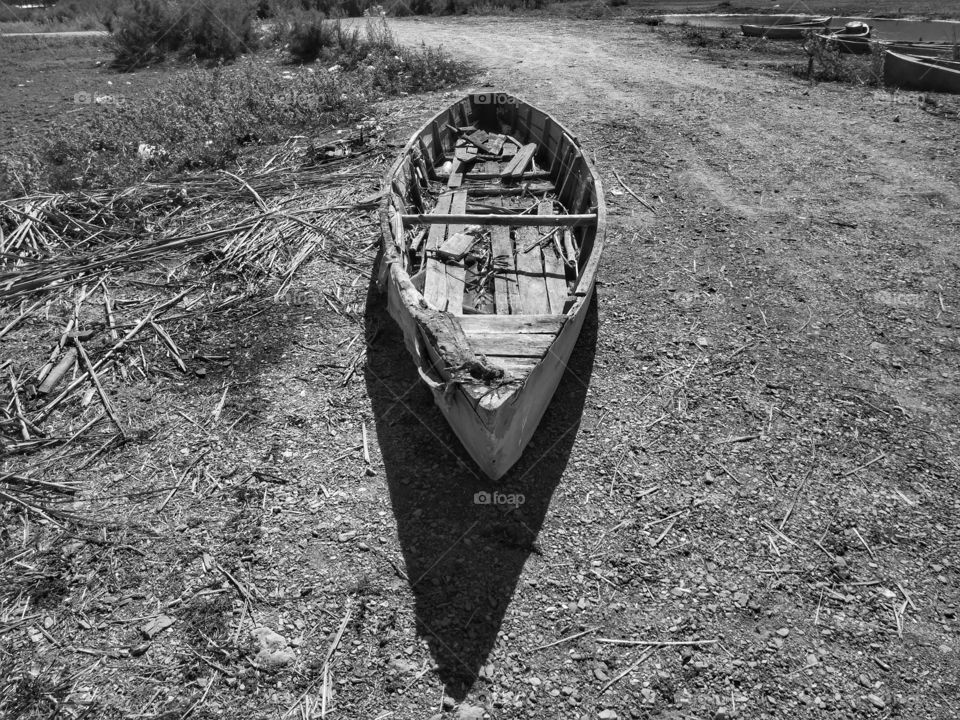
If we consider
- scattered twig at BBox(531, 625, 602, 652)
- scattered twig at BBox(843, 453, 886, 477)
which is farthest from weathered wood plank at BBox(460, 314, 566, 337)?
scattered twig at BBox(843, 453, 886, 477)

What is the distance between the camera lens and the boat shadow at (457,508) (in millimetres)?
4457

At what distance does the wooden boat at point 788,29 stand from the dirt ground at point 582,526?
1368 cm

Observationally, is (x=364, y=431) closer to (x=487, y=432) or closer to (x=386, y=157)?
(x=487, y=432)

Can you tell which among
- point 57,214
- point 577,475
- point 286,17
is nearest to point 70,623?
point 577,475

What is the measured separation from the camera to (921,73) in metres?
13.7

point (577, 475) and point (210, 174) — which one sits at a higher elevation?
point (210, 174)

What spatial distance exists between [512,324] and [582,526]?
184 cm

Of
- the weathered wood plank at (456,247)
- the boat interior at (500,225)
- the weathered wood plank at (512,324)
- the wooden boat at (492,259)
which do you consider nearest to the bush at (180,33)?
the wooden boat at (492,259)

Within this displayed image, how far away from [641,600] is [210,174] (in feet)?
30.5

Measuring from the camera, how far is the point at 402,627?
447 cm

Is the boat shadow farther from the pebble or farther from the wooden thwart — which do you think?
the wooden thwart

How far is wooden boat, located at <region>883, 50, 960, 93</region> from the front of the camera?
44.1 ft

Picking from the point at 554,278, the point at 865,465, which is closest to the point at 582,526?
the point at 865,465

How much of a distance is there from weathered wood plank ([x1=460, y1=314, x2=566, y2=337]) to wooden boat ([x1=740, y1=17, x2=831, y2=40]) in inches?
732
